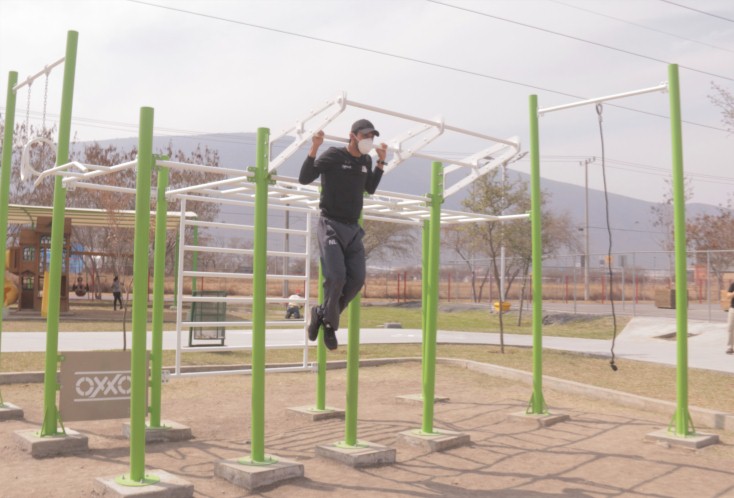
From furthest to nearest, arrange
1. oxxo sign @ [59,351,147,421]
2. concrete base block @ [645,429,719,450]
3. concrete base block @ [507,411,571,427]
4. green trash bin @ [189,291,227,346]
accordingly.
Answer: green trash bin @ [189,291,227,346]
concrete base block @ [507,411,571,427]
concrete base block @ [645,429,719,450]
oxxo sign @ [59,351,147,421]

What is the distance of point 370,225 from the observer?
50344 millimetres

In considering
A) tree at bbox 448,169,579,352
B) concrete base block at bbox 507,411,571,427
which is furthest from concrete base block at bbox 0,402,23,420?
tree at bbox 448,169,579,352

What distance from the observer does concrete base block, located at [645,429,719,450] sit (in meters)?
6.70

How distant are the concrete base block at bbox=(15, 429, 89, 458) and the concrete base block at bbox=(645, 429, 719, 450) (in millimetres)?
5087

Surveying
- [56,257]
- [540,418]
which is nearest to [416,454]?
[540,418]

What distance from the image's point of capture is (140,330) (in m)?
4.81

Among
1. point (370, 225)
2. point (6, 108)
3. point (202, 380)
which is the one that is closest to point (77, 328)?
point (202, 380)

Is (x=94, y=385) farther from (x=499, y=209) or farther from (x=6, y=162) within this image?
(x=499, y=209)

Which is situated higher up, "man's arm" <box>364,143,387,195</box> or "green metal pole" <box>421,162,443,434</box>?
"man's arm" <box>364,143,387,195</box>

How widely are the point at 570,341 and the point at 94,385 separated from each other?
14.2m

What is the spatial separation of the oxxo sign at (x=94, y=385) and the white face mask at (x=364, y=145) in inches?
110

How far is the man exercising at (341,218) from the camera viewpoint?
554 cm

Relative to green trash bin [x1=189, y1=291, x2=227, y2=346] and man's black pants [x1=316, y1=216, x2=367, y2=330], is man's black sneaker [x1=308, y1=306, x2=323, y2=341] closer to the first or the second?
man's black pants [x1=316, y1=216, x2=367, y2=330]

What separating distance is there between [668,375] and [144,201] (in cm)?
923
